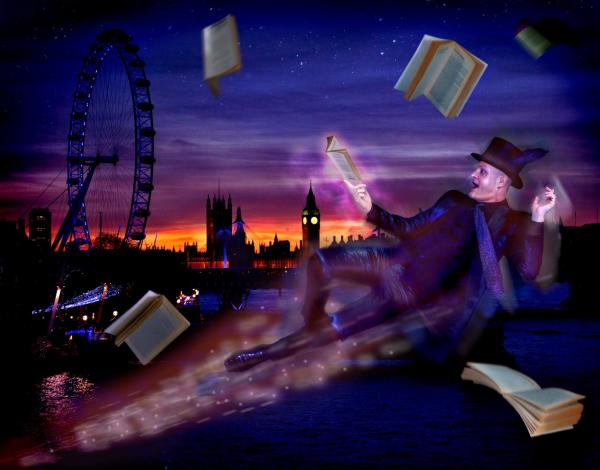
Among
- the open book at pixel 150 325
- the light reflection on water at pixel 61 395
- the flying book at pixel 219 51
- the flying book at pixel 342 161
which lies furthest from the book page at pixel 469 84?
the light reflection on water at pixel 61 395

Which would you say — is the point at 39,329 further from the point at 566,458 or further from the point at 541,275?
the point at 541,275

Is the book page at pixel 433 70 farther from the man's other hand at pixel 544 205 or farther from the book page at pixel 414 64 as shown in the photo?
the man's other hand at pixel 544 205

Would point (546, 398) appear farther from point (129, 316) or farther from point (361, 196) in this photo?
point (129, 316)

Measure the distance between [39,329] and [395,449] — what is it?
17.9 m

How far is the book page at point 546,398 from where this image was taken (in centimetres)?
490

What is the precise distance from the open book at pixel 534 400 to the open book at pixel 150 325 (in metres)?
2.07

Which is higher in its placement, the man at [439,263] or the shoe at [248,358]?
the man at [439,263]

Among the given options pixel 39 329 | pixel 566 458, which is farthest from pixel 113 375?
pixel 566 458

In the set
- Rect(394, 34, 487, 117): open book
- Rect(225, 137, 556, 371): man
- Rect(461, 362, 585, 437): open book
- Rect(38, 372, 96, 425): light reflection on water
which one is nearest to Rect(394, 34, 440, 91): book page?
Rect(394, 34, 487, 117): open book

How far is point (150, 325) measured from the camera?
218 inches

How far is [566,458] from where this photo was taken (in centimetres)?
911

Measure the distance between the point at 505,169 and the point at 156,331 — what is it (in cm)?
276

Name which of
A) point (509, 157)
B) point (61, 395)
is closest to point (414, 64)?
point (509, 157)

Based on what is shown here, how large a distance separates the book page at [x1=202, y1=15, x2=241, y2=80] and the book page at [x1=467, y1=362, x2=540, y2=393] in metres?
2.56
